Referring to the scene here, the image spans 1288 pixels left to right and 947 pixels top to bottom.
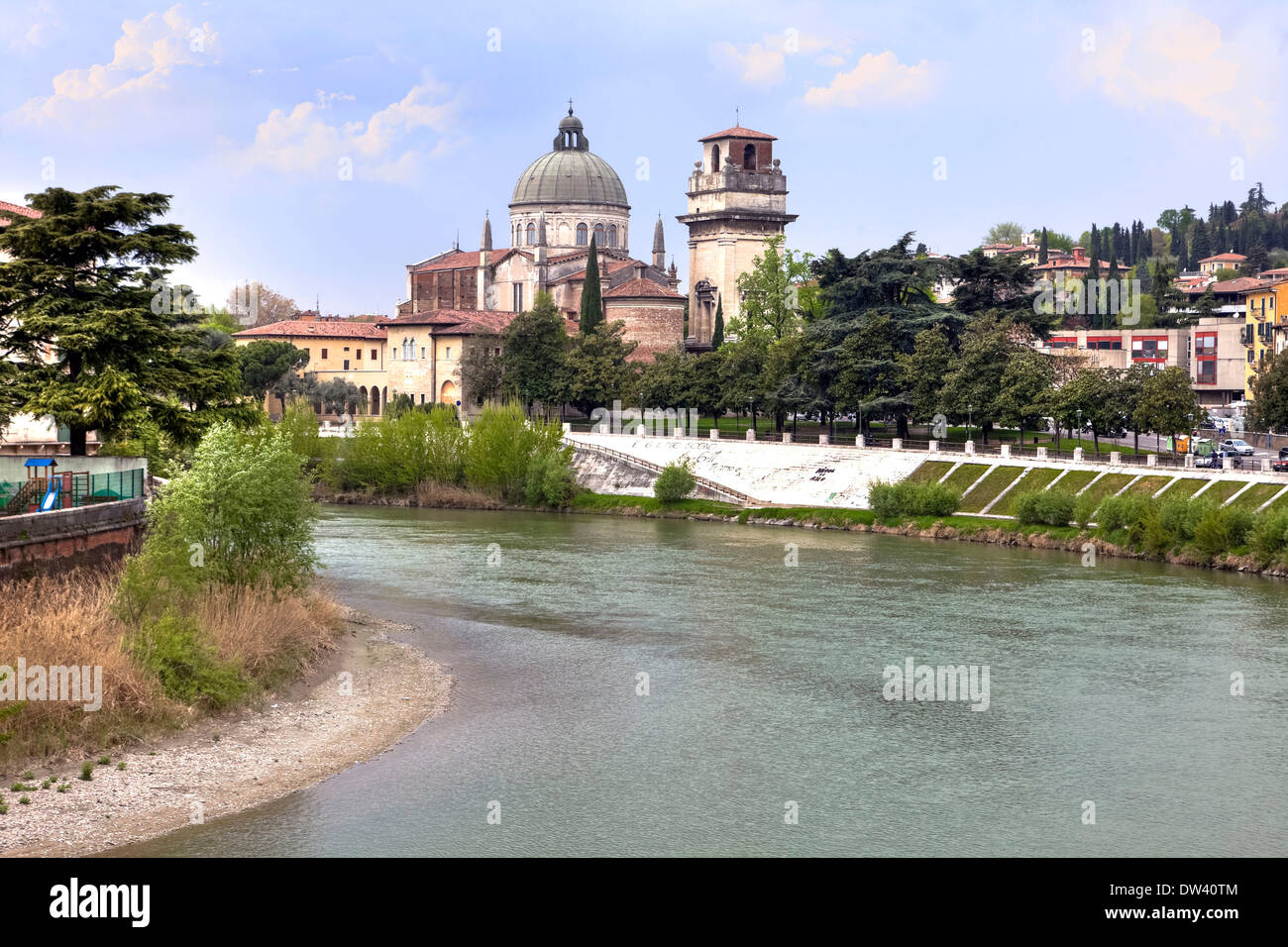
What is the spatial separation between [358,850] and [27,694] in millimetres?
5637

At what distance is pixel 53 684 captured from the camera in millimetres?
19906

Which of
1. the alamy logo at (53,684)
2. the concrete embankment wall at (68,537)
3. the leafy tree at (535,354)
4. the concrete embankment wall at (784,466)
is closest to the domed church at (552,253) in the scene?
the leafy tree at (535,354)

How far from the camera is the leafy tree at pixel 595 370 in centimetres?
7488

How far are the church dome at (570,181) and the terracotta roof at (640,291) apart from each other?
52.9 ft

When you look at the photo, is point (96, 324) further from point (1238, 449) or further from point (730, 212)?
point (730, 212)

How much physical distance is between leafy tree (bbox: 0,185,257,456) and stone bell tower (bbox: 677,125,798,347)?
6315cm

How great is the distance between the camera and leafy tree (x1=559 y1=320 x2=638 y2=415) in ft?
246

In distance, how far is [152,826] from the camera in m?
17.6

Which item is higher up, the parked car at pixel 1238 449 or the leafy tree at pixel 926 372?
the leafy tree at pixel 926 372

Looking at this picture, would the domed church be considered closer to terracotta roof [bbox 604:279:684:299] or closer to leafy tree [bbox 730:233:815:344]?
terracotta roof [bbox 604:279:684:299]

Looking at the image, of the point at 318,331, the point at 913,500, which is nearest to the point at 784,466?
the point at 913,500

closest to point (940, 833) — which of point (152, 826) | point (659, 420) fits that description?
point (152, 826)

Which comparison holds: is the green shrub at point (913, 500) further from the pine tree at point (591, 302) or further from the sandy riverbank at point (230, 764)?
the pine tree at point (591, 302)

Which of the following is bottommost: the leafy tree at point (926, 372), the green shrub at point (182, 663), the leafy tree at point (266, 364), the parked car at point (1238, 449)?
the green shrub at point (182, 663)
